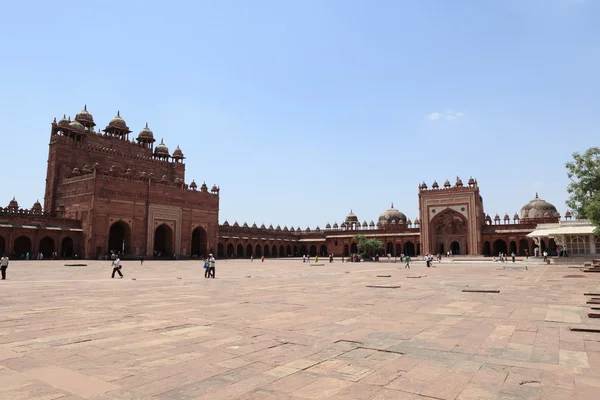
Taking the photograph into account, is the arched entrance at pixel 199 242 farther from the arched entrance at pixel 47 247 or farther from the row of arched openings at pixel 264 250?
the arched entrance at pixel 47 247

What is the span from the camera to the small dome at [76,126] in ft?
161

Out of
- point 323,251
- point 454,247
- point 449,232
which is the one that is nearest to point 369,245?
point 449,232

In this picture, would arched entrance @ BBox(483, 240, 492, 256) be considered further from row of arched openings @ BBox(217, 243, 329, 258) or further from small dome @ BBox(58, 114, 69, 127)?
small dome @ BBox(58, 114, 69, 127)

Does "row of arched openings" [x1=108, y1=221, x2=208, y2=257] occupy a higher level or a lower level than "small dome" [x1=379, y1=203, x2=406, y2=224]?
lower

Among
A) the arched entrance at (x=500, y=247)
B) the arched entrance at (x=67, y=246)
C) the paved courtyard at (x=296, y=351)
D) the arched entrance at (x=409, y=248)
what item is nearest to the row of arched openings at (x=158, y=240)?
the arched entrance at (x=67, y=246)

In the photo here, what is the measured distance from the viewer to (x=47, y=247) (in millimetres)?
39781

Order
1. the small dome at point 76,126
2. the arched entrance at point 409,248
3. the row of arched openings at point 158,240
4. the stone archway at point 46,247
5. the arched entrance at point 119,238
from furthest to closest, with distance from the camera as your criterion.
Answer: the arched entrance at point 409,248 < the small dome at point 76,126 < the row of arched openings at point 158,240 < the arched entrance at point 119,238 < the stone archway at point 46,247

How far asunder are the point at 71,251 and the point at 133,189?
8.50m

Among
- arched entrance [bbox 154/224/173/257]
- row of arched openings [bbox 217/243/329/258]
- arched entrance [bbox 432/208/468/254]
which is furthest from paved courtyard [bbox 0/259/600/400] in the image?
arched entrance [bbox 432/208/468/254]

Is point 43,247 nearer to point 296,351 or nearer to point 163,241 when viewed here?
point 163,241

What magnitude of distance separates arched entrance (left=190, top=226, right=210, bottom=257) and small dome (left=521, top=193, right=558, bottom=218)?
45767 mm

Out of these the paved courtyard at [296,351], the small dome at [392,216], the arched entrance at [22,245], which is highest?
the small dome at [392,216]

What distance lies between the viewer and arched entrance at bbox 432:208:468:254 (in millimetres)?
55156

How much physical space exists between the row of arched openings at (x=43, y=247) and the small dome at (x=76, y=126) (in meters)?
15.4
